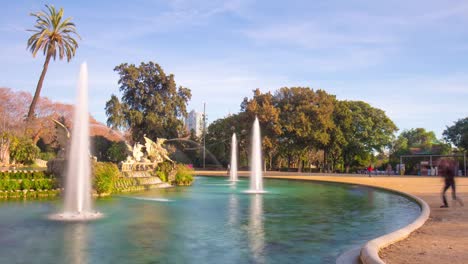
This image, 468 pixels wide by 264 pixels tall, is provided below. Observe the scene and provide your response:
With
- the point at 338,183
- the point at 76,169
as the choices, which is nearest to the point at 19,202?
the point at 76,169

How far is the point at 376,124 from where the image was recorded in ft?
208

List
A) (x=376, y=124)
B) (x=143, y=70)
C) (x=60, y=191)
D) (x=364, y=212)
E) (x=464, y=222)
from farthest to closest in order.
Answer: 1. (x=143, y=70)
2. (x=376, y=124)
3. (x=60, y=191)
4. (x=364, y=212)
5. (x=464, y=222)

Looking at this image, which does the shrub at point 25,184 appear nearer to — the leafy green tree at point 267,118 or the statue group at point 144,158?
the statue group at point 144,158

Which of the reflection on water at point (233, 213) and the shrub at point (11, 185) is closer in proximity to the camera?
the reflection on water at point (233, 213)

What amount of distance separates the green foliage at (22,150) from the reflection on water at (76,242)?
47.2 m

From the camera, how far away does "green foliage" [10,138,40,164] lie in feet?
177

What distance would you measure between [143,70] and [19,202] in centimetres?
5176

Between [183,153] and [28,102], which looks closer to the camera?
[28,102]

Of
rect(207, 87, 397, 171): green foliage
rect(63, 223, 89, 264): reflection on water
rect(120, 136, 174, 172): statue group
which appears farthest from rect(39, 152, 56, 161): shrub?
rect(63, 223, 89, 264): reflection on water

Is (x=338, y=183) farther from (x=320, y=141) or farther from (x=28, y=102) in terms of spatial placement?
(x=28, y=102)

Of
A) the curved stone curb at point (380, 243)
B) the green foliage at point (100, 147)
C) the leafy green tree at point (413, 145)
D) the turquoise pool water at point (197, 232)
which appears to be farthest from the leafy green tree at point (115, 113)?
the curved stone curb at point (380, 243)

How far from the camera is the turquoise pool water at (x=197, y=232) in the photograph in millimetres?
8594

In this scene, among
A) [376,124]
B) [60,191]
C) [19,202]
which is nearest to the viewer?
[19,202]

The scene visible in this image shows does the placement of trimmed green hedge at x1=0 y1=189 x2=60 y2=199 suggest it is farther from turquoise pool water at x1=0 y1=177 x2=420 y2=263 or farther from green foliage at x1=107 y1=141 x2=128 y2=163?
green foliage at x1=107 y1=141 x2=128 y2=163
